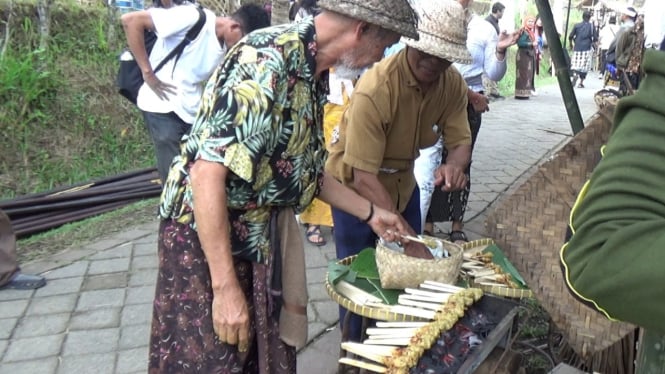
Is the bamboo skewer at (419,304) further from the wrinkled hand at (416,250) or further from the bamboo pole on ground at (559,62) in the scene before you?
the bamboo pole on ground at (559,62)

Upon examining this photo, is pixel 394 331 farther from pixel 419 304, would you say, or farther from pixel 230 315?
pixel 230 315

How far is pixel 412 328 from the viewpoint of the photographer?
1801mm

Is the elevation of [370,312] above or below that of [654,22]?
below

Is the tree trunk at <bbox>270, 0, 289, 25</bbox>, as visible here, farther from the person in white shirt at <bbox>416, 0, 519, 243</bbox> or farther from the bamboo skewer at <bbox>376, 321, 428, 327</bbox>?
the bamboo skewer at <bbox>376, 321, 428, 327</bbox>

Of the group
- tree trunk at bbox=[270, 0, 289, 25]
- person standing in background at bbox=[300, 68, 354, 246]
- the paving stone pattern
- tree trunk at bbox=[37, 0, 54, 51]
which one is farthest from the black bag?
tree trunk at bbox=[37, 0, 54, 51]

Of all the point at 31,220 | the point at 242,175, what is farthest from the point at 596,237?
the point at 31,220

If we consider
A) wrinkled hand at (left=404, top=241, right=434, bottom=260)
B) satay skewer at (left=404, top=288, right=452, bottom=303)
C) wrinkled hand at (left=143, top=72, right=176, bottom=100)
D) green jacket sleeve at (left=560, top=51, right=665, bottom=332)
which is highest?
green jacket sleeve at (left=560, top=51, right=665, bottom=332)

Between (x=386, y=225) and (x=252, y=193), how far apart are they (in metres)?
0.70

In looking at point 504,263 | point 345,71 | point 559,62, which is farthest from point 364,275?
point 559,62

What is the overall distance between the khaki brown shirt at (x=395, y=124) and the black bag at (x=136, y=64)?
5.56 feet

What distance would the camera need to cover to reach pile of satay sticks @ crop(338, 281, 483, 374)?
169cm

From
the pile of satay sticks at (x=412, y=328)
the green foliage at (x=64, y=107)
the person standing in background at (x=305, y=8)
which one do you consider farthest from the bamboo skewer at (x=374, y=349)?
the green foliage at (x=64, y=107)

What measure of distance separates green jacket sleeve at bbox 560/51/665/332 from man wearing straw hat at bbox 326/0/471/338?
4.59 feet

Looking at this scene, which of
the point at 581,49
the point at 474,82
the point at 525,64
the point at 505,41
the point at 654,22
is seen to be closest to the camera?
the point at 654,22
